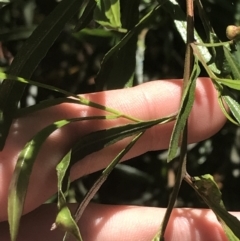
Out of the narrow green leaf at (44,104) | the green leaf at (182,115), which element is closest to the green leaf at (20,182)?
the narrow green leaf at (44,104)

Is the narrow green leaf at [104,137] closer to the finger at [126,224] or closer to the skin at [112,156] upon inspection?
the skin at [112,156]

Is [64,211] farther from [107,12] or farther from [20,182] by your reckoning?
[107,12]

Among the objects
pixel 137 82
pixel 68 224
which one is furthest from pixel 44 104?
pixel 137 82

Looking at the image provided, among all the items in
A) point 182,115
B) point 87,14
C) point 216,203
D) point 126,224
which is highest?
point 87,14

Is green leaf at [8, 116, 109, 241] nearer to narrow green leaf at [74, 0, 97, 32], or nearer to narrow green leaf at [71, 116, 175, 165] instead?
narrow green leaf at [71, 116, 175, 165]

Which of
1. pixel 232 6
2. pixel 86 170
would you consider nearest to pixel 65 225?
pixel 86 170

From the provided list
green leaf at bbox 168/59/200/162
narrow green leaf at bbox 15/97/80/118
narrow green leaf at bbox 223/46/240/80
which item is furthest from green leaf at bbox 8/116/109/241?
narrow green leaf at bbox 223/46/240/80

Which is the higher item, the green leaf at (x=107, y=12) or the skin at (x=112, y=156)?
the green leaf at (x=107, y=12)
